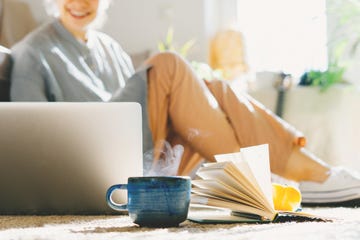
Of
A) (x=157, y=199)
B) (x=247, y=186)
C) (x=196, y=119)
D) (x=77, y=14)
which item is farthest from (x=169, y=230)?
(x=77, y=14)

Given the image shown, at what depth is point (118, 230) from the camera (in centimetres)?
106

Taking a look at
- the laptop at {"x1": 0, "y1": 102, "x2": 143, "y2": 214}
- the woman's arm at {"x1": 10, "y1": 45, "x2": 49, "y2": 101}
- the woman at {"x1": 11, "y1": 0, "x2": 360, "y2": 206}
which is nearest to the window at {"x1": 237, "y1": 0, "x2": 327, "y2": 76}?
the woman at {"x1": 11, "y1": 0, "x2": 360, "y2": 206}

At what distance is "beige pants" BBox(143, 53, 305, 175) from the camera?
1.72 m

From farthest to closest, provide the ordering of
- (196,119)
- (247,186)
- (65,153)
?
(196,119) < (65,153) < (247,186)

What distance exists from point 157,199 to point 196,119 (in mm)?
648


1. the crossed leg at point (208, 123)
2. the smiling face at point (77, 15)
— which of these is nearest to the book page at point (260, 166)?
the crossed leg at point (208, 123)

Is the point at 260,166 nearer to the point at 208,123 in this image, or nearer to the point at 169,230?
the point at 169,230

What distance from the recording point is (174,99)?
1.72 m

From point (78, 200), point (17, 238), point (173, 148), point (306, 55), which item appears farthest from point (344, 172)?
point (306, 55)

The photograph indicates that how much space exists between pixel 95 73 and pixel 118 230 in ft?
3.51

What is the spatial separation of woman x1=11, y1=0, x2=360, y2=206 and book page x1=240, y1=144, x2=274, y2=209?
0.54 metres

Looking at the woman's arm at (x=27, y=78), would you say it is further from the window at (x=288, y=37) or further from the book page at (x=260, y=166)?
the window at (x=288, y=37)

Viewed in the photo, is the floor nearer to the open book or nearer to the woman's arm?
the open book

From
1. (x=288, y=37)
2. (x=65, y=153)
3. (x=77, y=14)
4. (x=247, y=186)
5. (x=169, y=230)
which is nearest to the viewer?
(x=169, y=230)
